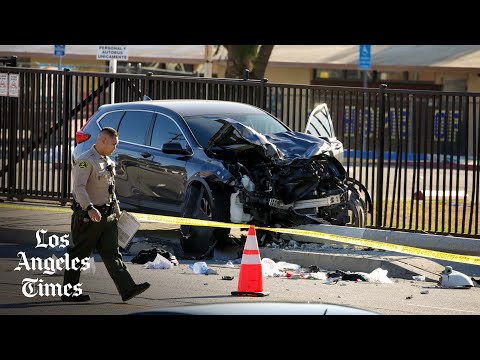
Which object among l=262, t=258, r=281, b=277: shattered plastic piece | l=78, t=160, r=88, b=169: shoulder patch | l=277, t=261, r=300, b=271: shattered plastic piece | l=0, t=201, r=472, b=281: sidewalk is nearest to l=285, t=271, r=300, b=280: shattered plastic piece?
l=262, t=258, r=281, b=277: shattered plastic piece

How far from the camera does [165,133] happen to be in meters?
14.9

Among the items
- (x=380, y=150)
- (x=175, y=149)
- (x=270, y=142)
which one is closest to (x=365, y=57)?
(x=380, y=150)

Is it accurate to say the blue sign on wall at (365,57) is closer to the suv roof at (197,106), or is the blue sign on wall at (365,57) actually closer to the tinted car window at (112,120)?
the suv roof at (197,106)

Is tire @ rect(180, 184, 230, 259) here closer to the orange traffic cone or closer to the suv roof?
the suv roof

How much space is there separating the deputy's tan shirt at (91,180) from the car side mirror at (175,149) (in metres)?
3.78

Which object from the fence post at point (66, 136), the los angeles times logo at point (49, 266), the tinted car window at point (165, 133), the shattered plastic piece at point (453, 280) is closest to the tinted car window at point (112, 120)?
the tinted car window at point (165, 133)

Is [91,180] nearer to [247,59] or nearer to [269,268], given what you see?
[269,268]

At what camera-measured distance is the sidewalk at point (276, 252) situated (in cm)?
1305

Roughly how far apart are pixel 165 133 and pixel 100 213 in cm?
454

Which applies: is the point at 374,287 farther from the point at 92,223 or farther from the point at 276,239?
the point at 92,223

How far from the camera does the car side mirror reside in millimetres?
14359
